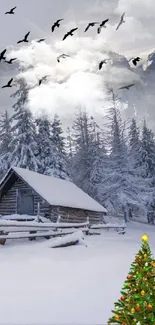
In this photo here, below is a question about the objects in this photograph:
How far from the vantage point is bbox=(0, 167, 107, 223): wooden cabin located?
24.5 meters

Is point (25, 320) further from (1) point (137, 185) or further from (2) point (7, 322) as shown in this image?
(1) point (137, 185)

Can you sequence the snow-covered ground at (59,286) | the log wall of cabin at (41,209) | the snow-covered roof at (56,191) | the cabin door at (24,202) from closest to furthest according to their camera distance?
1. the snow-covered ground at (59,286)
2. the snow-covered roof at (56,191)
3. the log wall of cabin at (41,209)
4. the cabin door at (24,202)

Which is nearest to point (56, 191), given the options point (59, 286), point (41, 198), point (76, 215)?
point (41, 198)

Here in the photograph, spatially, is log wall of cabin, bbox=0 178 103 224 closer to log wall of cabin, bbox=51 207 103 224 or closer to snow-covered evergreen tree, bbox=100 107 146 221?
log wall of cabin, bbox=51 207 103 224

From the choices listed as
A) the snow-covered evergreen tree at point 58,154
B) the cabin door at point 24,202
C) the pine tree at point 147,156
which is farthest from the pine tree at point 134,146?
the cabin door at point 24,202

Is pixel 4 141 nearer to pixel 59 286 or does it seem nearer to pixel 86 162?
pixel 86 162

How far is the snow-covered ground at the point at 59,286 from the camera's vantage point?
5.00m

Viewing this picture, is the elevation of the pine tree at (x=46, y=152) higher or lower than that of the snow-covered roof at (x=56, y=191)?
higher

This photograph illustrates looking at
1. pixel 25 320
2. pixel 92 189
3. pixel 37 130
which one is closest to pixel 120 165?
pixel 92 189

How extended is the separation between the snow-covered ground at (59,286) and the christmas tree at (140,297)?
1757 mm

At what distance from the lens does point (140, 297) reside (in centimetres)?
310

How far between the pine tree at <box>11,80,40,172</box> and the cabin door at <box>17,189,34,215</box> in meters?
9.01

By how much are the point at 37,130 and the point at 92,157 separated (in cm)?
850

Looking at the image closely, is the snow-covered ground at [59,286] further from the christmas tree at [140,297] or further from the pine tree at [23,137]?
the pine tree at [23,137]
